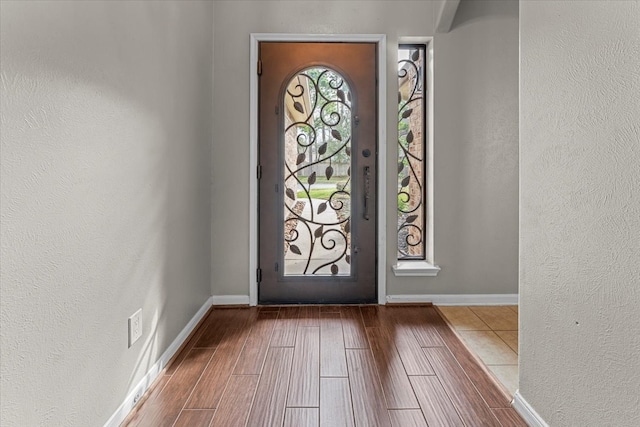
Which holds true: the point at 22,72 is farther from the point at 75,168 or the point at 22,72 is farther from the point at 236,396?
the point at 236,396

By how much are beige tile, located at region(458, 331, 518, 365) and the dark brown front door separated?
2.76 feet

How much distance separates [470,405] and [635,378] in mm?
794

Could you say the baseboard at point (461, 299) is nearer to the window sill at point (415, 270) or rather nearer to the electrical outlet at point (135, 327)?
the window sill at point (415, 270)

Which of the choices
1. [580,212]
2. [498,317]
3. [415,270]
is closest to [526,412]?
[580,212]

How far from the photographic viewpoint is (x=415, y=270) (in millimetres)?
3146

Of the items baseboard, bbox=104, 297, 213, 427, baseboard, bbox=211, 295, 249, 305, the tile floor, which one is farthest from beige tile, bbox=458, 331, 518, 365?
baseboard, bbox=104, 297, 213, 427

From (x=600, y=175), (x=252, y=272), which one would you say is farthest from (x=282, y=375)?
(x=600, y=175)

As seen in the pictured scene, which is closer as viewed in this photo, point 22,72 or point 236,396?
point 22,72

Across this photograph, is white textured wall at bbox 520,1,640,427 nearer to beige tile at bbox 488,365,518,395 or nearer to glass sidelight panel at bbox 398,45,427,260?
beige tile at bbox 488,365,518,395

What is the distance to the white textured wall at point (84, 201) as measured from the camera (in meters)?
1.07

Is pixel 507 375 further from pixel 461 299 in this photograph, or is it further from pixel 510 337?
pixel 461 299

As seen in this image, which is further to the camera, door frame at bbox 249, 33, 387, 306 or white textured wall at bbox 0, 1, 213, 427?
door frame at bbox 249, 33, 387, 306

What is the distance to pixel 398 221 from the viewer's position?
10.6ft

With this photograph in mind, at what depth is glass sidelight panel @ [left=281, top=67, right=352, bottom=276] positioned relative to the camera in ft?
10.2
